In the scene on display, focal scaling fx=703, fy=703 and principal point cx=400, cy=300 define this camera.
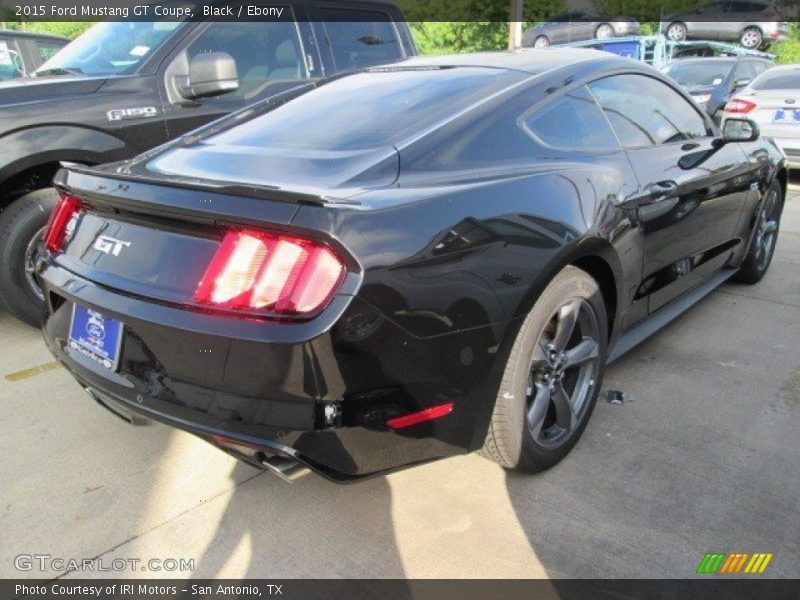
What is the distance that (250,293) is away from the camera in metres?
1.96

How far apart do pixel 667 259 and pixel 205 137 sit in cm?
218

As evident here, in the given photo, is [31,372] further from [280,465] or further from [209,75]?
[280,465]

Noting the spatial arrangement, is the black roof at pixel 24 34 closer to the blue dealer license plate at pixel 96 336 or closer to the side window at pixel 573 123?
the blue dealer license plate at pixel 96 336

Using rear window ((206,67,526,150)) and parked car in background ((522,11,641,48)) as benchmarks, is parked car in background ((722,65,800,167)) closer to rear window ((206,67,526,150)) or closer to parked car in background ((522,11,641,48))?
rear window ((206,67,526,150))

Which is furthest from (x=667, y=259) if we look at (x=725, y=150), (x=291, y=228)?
(x=291, y=228)

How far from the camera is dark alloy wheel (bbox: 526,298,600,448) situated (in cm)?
270

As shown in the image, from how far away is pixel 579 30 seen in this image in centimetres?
2409

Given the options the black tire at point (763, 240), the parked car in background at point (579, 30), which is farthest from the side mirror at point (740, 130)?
the parked car in background at point (579, 30)

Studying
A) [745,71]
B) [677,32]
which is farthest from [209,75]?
[677,32]

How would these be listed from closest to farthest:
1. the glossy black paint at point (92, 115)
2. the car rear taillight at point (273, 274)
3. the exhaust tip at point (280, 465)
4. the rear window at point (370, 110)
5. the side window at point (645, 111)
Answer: the car rear taillight at point (273, 274)
the exhaust tip at point (280, 465)
the rear window at point (370, 110)
the side window at point (645, 111)
the glossy black paint at point (92, 115)

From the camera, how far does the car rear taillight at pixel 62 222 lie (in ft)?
8.48
